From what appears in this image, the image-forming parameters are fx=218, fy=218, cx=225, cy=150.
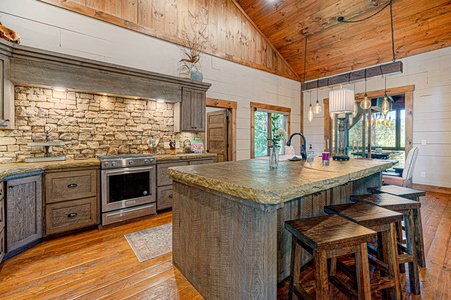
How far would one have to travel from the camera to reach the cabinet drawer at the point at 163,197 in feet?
11.9

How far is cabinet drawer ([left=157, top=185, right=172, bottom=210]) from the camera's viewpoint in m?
3.64

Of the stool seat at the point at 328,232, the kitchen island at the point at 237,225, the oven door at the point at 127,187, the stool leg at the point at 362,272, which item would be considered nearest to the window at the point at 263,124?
the oven door at the point at 127,187

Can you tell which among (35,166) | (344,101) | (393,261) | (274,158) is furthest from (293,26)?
(35,166)

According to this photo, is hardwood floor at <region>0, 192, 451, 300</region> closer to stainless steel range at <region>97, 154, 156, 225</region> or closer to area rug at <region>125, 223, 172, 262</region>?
area rug at <region>125, 223, 172, 262</region>

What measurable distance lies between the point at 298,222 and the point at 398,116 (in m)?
8.35

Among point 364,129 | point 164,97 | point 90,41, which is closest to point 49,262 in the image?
point 164,97

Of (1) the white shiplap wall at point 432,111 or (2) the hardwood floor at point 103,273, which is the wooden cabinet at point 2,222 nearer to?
(2) the hardwood floor at point 103,273

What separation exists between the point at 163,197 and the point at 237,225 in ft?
8.49

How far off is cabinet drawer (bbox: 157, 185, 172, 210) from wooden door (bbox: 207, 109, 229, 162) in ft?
6.46

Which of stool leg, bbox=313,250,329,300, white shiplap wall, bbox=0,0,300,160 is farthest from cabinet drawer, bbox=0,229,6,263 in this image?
stool leg, bbox=313,250,329,300

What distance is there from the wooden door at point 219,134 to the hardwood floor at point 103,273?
10.2ft

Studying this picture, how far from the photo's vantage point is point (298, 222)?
150cm

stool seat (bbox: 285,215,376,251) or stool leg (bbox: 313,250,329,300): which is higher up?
stool seat (bbox: 285,215,376,251)

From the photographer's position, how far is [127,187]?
3299 mm
